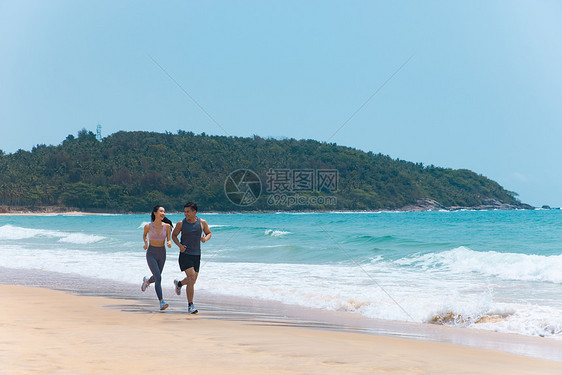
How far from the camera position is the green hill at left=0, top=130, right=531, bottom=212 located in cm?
6444

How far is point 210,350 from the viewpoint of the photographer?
539 cm

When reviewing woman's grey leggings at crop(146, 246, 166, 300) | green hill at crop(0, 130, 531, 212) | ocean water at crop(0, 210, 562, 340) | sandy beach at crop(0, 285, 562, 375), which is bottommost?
ocean water at crop(0, 210, 562, 340)

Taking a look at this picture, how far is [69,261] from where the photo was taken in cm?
1722

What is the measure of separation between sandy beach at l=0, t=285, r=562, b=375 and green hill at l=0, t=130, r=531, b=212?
161 ft

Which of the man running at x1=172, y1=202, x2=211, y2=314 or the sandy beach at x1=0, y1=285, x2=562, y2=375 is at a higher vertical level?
the man running at x1=172, y1=202, x2=211, y2=314

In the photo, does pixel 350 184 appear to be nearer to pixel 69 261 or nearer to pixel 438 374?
pixel 69 261

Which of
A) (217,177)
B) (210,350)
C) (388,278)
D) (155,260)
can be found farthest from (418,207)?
(210,350)

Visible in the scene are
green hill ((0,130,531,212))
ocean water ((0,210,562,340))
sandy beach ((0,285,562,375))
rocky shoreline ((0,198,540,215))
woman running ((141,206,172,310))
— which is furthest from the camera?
rocky shoreline ((0,198,540,215))

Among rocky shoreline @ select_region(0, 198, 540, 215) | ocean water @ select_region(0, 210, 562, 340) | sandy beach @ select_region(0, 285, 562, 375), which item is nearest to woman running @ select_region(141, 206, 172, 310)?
sandy beach @ select_region(0, 285, 562, 375)

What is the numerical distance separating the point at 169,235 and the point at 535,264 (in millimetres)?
9526

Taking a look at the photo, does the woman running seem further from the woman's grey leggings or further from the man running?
the man running

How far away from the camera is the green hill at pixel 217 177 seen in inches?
2537

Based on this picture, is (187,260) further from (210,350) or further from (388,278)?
(388,278)

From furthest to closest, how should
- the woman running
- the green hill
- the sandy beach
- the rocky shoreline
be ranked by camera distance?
the rocky shoreline → the green hill → the woman running → the sandy beach
